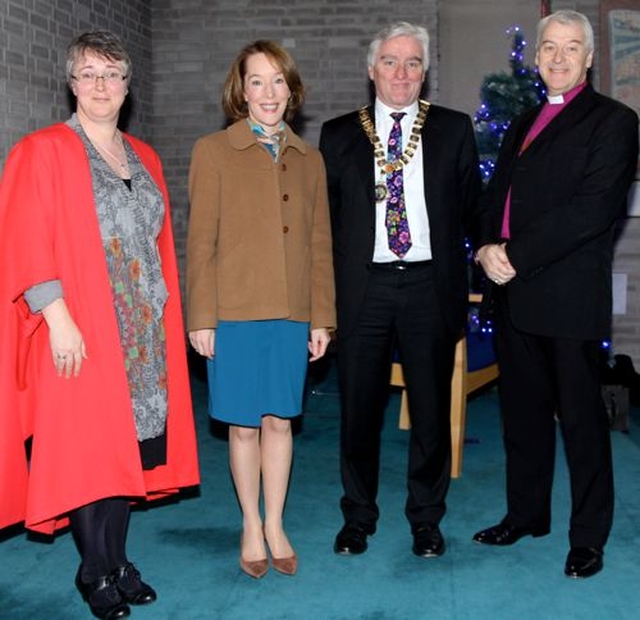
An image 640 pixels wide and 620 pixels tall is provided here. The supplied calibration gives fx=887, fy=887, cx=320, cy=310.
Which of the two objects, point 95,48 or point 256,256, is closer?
point 95,48

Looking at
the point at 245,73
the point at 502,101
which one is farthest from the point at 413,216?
the point at 502,101

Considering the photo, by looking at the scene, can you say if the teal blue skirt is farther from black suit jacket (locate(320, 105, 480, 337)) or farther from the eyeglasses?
the eyeglasses

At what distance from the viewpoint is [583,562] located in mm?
2863

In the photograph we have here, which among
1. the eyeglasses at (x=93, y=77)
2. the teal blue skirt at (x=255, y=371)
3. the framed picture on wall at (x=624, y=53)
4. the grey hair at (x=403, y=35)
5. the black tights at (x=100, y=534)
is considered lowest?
the black tights at (x=100, y=534)

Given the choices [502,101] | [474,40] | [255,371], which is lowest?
[255,371]

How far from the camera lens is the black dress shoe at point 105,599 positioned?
2559 millimetres

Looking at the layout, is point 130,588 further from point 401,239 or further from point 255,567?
point 401,239

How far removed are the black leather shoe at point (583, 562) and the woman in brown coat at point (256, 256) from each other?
0.91 metres

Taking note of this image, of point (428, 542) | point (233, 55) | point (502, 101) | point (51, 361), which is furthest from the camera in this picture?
point (233, 55)

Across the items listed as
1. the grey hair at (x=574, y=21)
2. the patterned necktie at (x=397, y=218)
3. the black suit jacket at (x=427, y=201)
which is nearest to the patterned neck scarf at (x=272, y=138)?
the black suit jacket at (x=427, y=201)

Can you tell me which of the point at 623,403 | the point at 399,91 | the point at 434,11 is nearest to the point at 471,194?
the point at 399,91

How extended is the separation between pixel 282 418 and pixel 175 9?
181 inches

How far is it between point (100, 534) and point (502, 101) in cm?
425

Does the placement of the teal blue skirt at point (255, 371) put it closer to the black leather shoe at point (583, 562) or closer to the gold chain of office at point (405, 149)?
the gold chain of office at point (405, 149)
